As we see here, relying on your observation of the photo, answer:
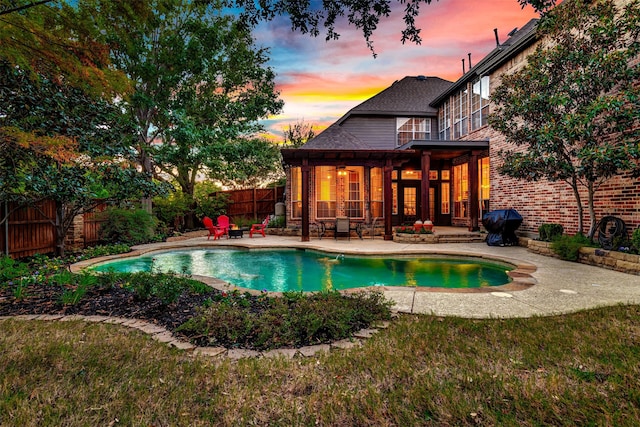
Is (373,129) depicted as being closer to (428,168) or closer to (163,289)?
(428,168)

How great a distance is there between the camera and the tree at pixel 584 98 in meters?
5.75

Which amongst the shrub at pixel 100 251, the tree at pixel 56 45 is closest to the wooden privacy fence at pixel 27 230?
the shrub at pixel 100 251

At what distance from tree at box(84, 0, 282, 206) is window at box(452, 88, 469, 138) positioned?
8187 mm

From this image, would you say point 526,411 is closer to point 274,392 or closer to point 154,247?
point 274,392

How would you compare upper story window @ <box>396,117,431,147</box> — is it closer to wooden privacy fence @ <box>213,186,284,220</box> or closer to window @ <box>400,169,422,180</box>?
window @ <box>400,169,422,180</box>

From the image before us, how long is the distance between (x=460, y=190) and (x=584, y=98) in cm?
793

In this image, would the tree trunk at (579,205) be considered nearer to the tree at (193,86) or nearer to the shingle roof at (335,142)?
the shingle roof at (335,142)

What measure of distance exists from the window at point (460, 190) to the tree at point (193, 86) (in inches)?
356

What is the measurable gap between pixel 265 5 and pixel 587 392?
469 cm

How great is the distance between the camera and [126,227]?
1039cm

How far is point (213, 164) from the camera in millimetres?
12898

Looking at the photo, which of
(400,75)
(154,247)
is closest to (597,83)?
(154,247)

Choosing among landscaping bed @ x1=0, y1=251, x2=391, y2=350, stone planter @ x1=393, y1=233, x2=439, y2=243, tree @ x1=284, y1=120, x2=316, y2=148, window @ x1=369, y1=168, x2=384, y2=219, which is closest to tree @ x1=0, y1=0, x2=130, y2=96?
landscaping bed @ x1=0, y1=251, x2=391, y2=350

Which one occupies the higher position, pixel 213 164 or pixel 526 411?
pixel 213 164
